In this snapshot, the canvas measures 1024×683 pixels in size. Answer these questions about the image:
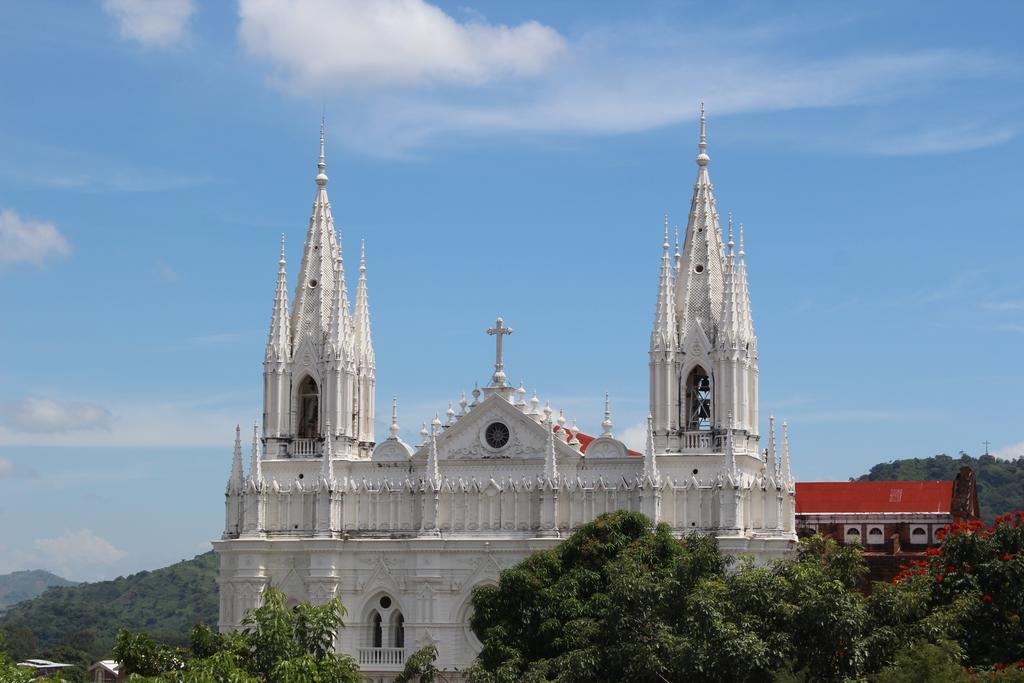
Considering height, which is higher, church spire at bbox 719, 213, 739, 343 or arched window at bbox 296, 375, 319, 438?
church spire at bbox 719, 213, 739, 343

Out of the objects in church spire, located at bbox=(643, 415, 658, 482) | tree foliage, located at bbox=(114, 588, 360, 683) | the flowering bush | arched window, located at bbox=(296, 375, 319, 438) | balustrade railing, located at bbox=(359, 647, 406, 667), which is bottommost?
balustrade railing, located at bbox=(359, 647, 406, 667)

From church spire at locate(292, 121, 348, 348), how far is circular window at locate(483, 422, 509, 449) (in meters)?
7.37

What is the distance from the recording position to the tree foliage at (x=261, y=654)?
4256 centimetres

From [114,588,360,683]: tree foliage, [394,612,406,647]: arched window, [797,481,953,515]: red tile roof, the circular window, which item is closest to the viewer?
[114,588,360,683]: tree foliage

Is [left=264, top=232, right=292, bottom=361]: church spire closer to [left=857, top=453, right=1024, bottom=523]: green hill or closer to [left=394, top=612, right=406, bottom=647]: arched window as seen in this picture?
[left=394, top=612, right=406, bottom=647]: arched window

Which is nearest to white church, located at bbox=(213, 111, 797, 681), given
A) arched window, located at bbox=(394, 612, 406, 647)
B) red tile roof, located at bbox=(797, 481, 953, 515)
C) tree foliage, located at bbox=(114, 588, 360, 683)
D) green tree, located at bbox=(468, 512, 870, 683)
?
arched window, located at bbox=(394, 612, 406, 647)

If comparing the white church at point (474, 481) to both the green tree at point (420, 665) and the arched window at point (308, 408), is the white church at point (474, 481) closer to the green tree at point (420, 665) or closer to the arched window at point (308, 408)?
the arched window at point (308, 408)

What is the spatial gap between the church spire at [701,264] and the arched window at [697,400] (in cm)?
146

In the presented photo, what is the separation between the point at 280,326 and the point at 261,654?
83.0 ft

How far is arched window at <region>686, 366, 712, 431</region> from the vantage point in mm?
64812

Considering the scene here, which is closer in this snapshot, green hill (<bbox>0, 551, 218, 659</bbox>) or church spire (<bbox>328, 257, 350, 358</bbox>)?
church spire (<bbox>328, 257, 350, 358</bbox>)

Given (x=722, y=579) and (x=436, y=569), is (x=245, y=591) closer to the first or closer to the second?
(x=436, y=569)

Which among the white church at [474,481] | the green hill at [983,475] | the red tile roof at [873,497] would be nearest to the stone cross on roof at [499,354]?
the white church at [474,481]

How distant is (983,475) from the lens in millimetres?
156250
